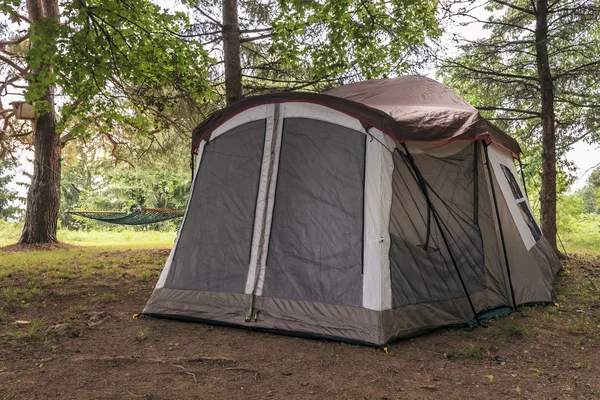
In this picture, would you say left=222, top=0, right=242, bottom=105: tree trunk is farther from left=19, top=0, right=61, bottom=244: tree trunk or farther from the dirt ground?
left=19, top=0, right=61, bottom=244: tree trunk

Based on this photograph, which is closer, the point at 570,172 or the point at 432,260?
the point at 432,260

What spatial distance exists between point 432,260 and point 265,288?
1203 millimetres

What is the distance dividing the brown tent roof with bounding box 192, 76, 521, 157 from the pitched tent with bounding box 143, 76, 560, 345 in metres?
0.01

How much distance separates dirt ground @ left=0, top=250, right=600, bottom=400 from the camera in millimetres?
2357

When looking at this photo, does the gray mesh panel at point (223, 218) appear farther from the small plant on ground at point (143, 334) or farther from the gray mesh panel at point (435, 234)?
the gray mesh panel at point (435, 234)

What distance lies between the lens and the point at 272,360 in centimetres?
277

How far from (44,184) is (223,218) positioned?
6.13 m

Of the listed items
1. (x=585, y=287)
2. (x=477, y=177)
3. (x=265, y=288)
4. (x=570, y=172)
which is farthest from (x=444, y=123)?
(x=570, y=172)

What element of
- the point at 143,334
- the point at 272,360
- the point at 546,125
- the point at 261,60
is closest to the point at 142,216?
the point at 261,60

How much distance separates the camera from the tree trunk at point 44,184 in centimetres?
836

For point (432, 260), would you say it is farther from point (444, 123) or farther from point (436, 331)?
point (444, 123)

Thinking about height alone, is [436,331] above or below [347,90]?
below

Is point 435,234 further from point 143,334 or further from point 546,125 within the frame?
point 546,125

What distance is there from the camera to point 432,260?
134 inches
